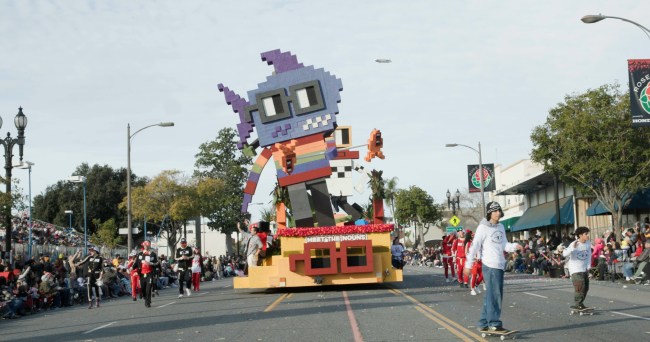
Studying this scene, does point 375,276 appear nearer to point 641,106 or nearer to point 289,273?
point 289,273

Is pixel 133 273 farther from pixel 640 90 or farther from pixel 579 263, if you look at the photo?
pixel 640 90

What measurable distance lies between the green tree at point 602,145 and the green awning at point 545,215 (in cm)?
1036

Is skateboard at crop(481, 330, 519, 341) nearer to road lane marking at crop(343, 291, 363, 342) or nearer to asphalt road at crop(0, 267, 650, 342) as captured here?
asphalt road at crop(0, 267, 650, 342)

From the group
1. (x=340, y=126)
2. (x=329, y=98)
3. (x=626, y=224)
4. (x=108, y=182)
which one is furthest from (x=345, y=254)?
(x=108, y=182)

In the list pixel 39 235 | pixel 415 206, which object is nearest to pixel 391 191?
pixel 415 206

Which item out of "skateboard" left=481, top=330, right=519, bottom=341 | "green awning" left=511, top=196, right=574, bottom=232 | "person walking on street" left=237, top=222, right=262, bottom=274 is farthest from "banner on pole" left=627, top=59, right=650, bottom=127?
"green awning" left=511, top=196, right=574, bottom=232

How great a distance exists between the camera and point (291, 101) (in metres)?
28.0

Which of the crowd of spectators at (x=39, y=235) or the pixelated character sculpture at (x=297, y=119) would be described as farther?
the crowd of spectators at (x=39, y=235)

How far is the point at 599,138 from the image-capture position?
132ft

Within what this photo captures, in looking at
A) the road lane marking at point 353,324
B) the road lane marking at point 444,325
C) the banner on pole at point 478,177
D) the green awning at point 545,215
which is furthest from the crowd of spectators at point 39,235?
the road lane marking at point 444,325

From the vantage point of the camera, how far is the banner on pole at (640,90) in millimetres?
23062

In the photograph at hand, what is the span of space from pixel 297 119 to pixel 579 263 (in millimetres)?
14129

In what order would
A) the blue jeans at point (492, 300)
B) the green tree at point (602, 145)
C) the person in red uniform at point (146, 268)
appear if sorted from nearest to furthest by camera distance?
the blue jeans at point (492, 300) < the person in red uniform at point (146, 268) < the green tree at point (602, 145)

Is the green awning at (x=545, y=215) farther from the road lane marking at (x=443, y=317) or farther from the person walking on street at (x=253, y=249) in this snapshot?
the road lane marking at (x=443, y=317)
